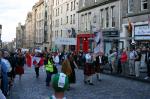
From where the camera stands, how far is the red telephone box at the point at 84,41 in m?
50.8

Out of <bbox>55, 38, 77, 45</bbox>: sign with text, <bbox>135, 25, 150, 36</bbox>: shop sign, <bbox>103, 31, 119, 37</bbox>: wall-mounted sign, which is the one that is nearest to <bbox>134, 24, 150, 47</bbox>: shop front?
<bbox>135, 25, 150, 36</bbox>: shop sign

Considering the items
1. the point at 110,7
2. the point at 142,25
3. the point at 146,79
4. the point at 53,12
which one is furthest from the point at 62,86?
the point at 53,12

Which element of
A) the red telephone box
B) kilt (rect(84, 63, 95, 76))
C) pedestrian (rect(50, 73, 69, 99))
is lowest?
kilt (rect(84, 63, 95, 76))

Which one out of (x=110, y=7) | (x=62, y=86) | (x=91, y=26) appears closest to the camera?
(x=62, y=86)

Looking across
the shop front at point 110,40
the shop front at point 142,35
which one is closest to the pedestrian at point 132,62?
the shop front at point 142,35

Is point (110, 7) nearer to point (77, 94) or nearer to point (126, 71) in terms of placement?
point (126, 71)

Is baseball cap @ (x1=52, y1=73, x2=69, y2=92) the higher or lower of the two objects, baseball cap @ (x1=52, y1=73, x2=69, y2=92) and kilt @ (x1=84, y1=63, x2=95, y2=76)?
the higher

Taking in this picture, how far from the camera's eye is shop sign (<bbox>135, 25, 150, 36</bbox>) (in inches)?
1383

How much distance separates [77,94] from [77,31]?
40.6m

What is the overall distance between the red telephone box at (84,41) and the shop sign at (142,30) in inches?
483

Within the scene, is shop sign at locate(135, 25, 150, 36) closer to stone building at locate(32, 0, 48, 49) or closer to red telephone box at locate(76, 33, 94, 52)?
red telephone box at locate(76, 33, 94, 52)

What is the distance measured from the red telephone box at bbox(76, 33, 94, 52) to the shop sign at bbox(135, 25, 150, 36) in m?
12.3

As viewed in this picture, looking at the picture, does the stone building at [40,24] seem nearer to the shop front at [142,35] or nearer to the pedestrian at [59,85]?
the shop front at [142,35]

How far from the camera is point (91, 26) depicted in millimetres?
49188
